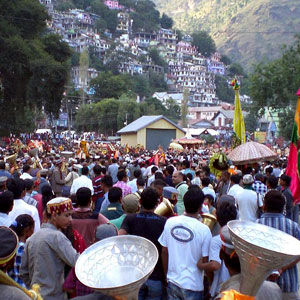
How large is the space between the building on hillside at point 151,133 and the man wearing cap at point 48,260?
48.6 meters

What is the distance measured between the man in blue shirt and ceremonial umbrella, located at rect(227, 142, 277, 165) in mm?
5646

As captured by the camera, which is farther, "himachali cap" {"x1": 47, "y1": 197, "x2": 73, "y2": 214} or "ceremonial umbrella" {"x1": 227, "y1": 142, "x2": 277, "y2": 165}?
"ceremonial umbrella" {"x1": 227, "y1": 142, "x2": 277, "y2": 165}

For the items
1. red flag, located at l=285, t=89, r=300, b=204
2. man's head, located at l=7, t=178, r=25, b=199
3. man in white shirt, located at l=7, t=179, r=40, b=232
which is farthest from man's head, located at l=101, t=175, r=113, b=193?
red flag, located at l=285, t=89, r=300, b=204

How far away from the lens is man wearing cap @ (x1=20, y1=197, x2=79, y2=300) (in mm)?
3967

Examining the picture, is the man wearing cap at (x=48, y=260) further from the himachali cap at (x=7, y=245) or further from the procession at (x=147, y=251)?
the himachali cap at (x=7, y=245)

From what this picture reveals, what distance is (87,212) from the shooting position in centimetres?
518

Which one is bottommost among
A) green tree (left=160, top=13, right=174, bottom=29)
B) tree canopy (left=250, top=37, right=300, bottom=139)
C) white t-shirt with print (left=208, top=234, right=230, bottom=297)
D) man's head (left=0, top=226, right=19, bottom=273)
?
white t-shirt with print (left=208, top=234, right=230, bottom=297)

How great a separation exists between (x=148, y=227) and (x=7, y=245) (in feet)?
6.46

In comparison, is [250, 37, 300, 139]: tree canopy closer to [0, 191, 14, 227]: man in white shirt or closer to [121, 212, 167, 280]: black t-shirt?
[121, 212, 167, 280]: black t-shirt

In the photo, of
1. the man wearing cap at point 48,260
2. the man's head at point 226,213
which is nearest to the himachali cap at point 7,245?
the man wearing cap at point 48,260

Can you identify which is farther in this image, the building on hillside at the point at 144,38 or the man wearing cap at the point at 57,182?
the building on hillside at the point at 144,38

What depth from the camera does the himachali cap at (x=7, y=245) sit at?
8.84ft

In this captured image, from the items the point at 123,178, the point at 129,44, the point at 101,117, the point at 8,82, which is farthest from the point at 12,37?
the point at 129,44

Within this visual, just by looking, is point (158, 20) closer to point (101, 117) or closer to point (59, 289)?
point (101, 117)
